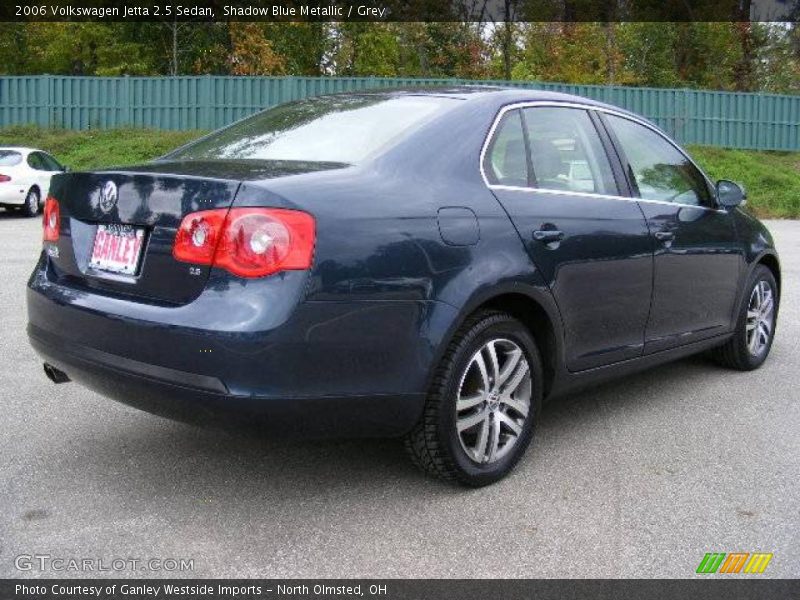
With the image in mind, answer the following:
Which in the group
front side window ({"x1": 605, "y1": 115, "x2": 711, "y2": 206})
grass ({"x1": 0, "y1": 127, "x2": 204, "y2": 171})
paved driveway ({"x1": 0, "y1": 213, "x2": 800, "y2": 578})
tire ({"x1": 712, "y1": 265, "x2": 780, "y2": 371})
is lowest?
paved driveway ({"x1": 0, "y1": 213, "x2": 800, "y2": 578})

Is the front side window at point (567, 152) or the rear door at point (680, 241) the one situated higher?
the front side window at point (567, 152)

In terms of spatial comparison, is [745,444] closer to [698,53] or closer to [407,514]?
[407,514]

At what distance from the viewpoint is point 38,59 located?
38344mm

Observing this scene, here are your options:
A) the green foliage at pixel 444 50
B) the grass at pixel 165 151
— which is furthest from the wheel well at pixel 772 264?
the green foliage at pixel 444 50

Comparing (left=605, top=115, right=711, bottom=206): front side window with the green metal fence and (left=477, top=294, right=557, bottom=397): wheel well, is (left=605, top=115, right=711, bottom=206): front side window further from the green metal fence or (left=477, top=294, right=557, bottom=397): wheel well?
the green metal fence

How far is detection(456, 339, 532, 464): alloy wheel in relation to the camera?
11.5ft

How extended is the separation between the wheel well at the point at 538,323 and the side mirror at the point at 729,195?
1.85m

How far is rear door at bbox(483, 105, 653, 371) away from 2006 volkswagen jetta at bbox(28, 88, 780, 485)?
0.4 inches

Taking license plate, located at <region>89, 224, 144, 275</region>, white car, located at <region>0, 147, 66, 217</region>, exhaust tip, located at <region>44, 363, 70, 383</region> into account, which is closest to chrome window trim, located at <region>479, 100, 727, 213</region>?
license plate, located at <region>89, 224, 144, 275</region>

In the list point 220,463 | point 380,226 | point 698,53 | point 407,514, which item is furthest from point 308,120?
point 698,53

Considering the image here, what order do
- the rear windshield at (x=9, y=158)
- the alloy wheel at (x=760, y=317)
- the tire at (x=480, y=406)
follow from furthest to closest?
the rear windshield at (x=9, y=158), the alloy wheel at (x=760, y=317), the tire at (x=480, y=406)

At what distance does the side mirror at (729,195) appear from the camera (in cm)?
512

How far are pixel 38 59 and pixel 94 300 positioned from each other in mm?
39207

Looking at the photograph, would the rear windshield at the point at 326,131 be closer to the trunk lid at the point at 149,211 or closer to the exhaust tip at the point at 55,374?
the trunk lid at the point at 149,211
